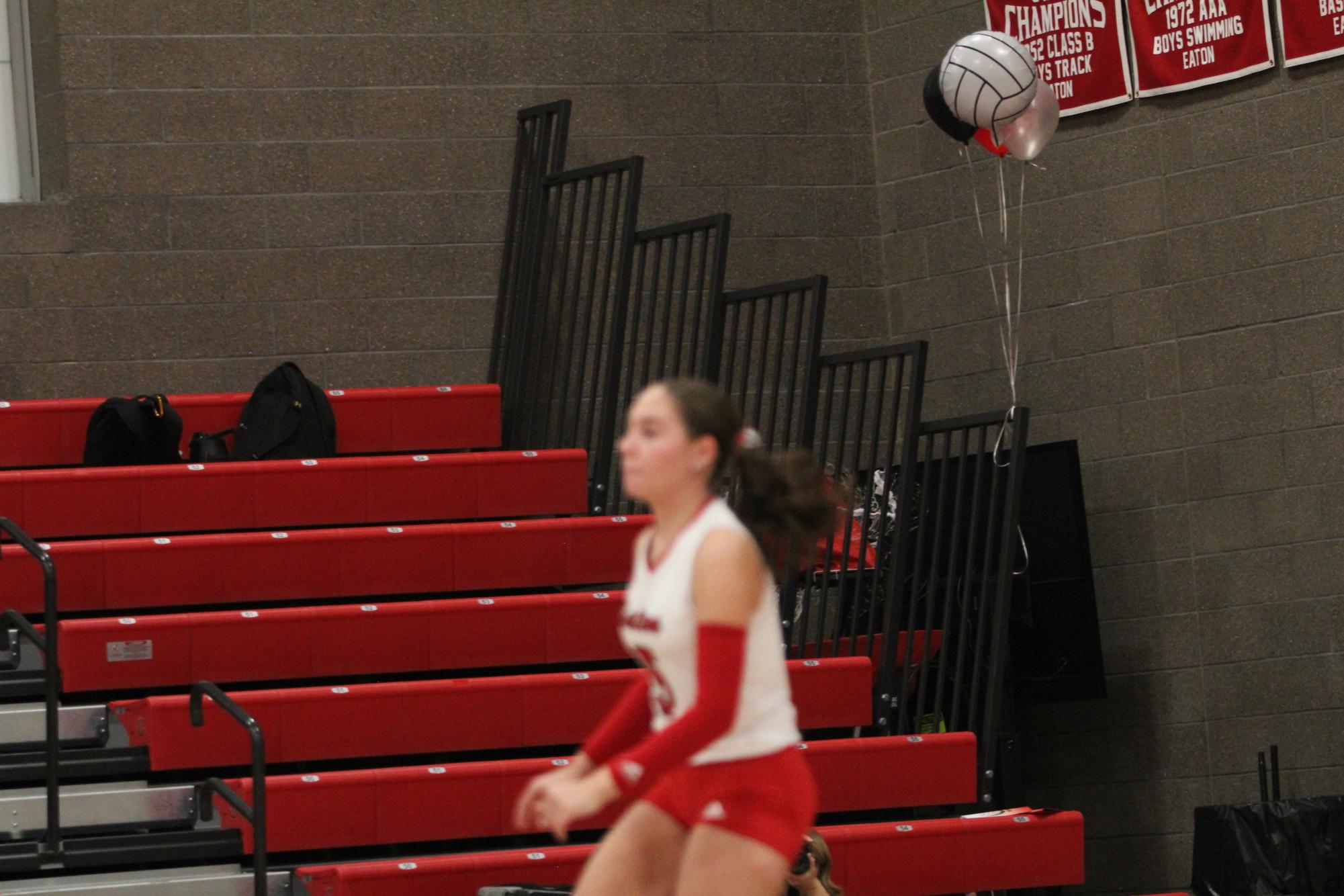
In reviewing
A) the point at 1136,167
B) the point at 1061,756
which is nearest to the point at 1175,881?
the point at 1061,756

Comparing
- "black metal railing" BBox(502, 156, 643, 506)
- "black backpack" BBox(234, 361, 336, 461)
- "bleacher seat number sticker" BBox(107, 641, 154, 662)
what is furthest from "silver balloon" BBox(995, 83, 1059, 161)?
"bleacher seat number sticker" BBox(107, 641, 154, 662)

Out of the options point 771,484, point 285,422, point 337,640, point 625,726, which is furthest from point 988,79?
point 625,726

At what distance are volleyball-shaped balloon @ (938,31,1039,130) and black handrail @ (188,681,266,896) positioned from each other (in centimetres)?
283

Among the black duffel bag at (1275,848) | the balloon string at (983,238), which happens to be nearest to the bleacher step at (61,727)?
the black duffel bag at (1275,848)

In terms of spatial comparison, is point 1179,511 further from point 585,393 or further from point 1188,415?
point 585,393

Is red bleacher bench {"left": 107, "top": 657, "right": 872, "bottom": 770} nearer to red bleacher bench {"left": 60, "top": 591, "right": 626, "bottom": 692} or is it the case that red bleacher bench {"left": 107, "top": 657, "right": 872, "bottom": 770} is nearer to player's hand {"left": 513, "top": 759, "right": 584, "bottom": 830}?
red bleacher bench {"left": 60, "top": 591, "right": 626, "bottom": 692}

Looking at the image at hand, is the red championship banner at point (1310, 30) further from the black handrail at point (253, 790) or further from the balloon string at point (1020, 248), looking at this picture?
the black handrail at point (253, 790)

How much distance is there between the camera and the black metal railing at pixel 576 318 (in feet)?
20.7

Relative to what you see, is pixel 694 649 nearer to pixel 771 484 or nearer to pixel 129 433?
pixel 771 484

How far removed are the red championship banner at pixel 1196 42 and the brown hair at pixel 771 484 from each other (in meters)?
4.22

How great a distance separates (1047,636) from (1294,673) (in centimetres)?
79

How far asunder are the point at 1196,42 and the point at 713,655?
4663 millimetres

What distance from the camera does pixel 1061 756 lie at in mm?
6664

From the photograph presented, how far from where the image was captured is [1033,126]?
5938 millimetres
